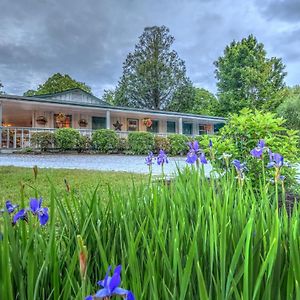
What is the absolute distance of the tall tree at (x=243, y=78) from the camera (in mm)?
29844

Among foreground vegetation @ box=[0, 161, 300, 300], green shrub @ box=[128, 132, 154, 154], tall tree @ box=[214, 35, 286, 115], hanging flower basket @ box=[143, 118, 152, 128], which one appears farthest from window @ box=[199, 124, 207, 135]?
foreground vegetation @ box=[0, 161, 300, 300]

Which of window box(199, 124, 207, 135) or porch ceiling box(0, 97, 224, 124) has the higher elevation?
porch ceiling box(0, 97, 224, 124)

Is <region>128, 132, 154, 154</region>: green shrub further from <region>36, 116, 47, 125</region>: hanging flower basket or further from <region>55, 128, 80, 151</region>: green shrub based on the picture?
<region>36, 116, 47, 125</region>: hanging flower basket

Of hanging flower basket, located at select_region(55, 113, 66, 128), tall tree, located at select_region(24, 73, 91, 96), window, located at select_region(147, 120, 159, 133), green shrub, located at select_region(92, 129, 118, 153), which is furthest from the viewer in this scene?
tall tree, located at select_region(24, 73, 91, 96)

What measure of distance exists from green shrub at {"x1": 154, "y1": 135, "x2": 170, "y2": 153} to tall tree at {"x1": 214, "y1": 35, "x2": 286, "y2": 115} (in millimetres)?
13351

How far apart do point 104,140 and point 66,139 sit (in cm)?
199

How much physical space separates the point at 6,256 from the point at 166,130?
24513mm

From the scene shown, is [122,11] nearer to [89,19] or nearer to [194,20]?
[89,19]

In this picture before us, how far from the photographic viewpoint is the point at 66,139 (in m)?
15.5

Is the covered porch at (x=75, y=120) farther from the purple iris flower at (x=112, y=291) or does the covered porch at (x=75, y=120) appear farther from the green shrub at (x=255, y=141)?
the purple iris flower at (x=112, y=291)

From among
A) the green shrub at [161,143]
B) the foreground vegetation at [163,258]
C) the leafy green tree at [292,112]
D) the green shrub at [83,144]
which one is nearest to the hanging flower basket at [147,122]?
the green shrub at [161,143]

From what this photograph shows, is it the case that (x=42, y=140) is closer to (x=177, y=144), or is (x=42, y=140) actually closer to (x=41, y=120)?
(x=41, y=120)

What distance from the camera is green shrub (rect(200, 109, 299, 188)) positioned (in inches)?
157

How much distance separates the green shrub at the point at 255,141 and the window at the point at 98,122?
17741 mm
